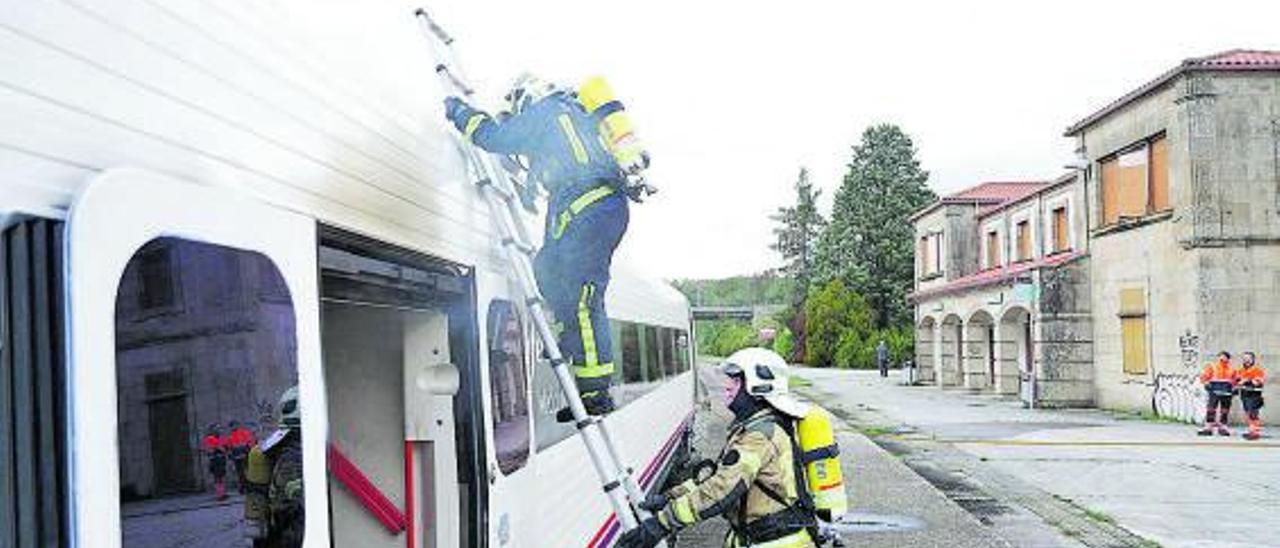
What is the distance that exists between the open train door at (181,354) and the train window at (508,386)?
1656mm

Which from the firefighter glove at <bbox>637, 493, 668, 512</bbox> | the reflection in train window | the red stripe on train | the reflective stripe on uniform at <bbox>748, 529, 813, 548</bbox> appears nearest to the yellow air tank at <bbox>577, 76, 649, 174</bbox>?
the firefighter glove at <bbox>637, 493, 668, 512</bbox>

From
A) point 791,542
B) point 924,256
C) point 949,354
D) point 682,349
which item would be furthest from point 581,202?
point 924,256

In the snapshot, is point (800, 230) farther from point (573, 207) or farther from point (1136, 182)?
point (573, 207)

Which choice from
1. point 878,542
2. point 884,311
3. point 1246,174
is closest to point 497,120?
point 878,542

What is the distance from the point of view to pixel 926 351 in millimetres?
35969

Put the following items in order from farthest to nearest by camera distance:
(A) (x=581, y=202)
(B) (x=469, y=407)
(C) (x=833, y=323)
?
(C) (x=833, y=323), (A) (x=581, y=202), (B) (x=469, y=407)

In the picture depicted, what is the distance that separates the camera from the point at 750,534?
458cm

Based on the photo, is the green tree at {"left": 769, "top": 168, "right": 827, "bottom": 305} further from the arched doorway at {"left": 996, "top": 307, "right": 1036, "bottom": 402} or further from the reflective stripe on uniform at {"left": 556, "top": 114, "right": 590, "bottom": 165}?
the reflective stripe on uniform at {"left": 556, "top": 114, "right": 590, "bottom": 165}

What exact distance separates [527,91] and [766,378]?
4.93 ft

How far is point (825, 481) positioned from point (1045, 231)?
2549 cm

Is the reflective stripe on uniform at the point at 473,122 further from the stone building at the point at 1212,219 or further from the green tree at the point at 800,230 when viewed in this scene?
the green tree at the point at 800,230

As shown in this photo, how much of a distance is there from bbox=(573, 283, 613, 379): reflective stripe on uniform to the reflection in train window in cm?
186

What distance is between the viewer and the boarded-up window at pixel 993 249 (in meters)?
32.9

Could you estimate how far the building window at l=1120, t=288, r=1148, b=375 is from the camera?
21.8m
